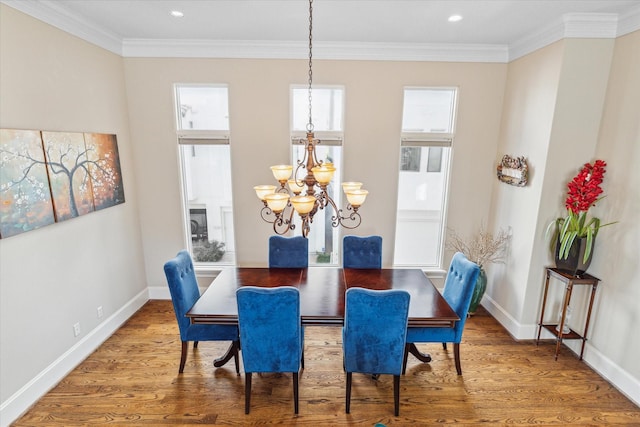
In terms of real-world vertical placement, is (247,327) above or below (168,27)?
below

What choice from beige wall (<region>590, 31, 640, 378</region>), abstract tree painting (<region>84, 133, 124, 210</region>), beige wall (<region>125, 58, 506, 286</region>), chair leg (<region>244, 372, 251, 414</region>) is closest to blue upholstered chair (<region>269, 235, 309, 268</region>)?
beige wall (<region>125, 58, 506, 286</region>)

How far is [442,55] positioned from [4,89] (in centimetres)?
403

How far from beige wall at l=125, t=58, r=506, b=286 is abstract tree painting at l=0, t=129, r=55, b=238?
54.2 inches

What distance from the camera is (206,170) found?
4.02m

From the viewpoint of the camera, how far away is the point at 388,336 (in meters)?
2.28

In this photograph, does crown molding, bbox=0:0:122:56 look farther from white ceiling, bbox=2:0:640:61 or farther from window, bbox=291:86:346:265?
window, bbox=291:86:346:265

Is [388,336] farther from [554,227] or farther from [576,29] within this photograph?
[576,29]

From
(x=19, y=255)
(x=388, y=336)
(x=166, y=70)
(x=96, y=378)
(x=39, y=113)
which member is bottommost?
(x=96, y=378)

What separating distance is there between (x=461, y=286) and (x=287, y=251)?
1727mm

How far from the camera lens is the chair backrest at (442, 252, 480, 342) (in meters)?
2.63

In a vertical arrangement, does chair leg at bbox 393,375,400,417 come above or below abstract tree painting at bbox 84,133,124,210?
below

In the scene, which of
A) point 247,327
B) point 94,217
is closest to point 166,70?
point 94,217

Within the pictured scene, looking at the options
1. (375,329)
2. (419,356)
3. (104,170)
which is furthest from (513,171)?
(104,170)

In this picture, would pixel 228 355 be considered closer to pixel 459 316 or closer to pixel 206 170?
pixel 459 316
